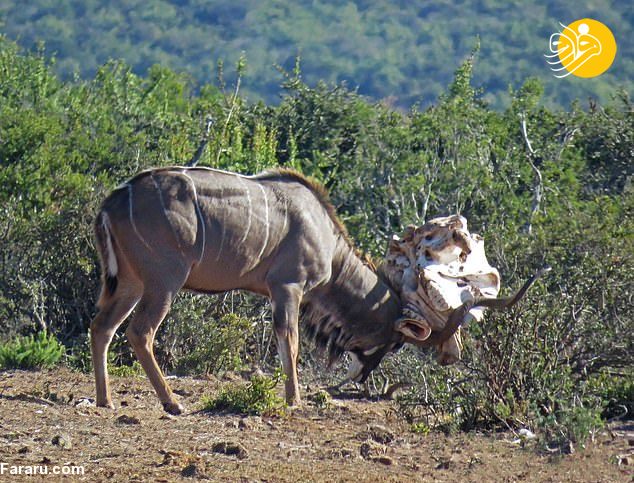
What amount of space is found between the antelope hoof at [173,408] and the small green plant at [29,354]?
1.89 m

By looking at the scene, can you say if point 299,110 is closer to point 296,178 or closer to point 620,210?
point 620,210

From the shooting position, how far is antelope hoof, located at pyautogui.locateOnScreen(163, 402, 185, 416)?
8906 millimetres

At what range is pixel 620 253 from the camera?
11.0 m

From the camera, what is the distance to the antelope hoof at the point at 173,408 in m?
8.91

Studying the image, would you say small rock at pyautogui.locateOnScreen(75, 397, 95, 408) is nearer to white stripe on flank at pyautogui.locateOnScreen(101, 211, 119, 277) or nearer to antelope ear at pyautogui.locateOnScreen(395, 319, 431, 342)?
white stripe on flank at pyautogui.locateOnScreen(101, 211, 119, 277)

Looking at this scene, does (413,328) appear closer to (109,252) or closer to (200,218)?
(200,218)

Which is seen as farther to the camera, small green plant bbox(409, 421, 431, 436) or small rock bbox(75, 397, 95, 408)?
small rock bbox(75, 397, 95, 408)

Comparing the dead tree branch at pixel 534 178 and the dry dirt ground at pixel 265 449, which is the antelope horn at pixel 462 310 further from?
the dead tree branch at pixel 534 178

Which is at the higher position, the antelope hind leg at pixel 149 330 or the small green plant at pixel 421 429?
the antelope hind leg at pixel 149 330

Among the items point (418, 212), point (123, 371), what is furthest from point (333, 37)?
point (123, 371)

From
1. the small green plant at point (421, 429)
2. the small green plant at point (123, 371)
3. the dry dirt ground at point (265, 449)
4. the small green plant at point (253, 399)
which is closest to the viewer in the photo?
the dry dirt ground at point (265, 449)

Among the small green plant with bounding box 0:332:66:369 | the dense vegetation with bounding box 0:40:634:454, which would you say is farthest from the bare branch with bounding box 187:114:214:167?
the small green plant with bounding box 0:332:66:369

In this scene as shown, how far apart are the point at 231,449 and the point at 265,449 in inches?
Answer: 9.6

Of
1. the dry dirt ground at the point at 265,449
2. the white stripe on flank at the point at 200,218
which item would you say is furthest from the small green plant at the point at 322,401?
the white stripe on flank at the point at 200,218
